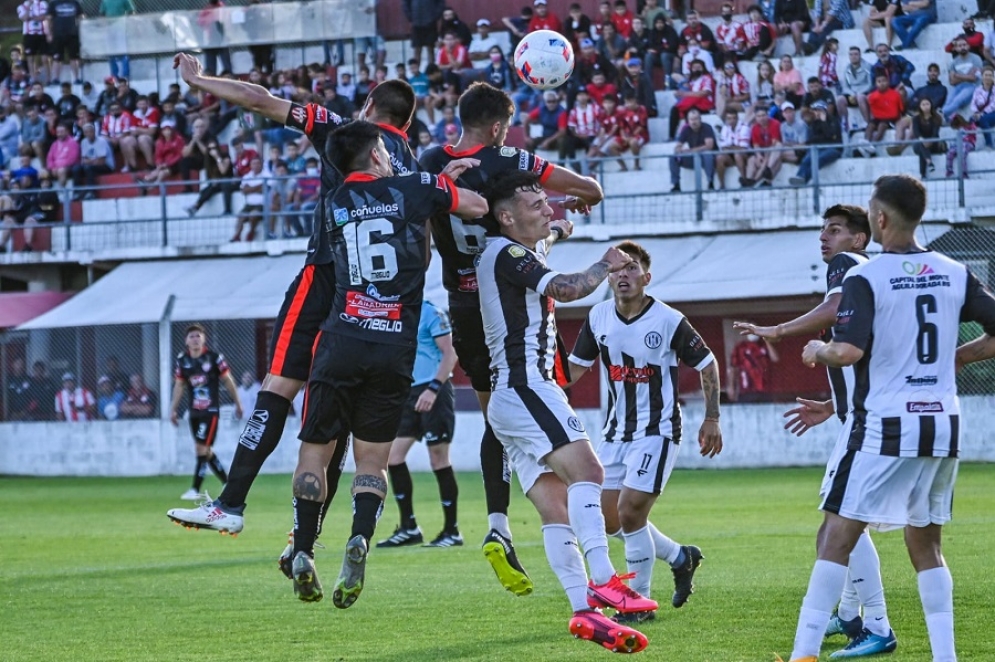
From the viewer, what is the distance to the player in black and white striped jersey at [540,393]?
7465 millimetres

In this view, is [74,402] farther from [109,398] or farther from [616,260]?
[616,260]

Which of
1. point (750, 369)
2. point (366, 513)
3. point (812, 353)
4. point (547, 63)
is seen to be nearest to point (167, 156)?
point (750, 369)

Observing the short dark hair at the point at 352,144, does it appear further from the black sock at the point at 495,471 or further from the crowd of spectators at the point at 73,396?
the crowd of spectators at the point at 73,396

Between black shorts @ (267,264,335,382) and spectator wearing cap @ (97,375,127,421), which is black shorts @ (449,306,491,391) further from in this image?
spectator wearing cap @ (97,375,127,421)

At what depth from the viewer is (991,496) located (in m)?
16.9

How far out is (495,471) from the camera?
8.91 metres

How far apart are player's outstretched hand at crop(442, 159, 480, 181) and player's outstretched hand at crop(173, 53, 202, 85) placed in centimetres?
140

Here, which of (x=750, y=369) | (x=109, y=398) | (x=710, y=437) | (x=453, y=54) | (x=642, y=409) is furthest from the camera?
(x=453, y=54)

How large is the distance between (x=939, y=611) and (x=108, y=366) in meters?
21.9

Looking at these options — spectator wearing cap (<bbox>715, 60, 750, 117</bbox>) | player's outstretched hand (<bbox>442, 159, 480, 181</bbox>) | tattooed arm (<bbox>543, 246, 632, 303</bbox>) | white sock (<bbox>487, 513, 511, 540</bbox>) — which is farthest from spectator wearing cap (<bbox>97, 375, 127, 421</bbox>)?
tattooed arm (<bbox>543, 246, 632, 303</bbox>)

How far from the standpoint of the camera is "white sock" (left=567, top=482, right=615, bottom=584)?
24.7 feet

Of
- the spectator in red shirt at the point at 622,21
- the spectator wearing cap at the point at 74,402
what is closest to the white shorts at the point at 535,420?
the spectator wearing cap at the point at 74,402

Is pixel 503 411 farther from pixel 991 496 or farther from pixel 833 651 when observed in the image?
pixel 991 496

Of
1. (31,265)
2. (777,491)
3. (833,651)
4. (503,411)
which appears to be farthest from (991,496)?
(31,265)
